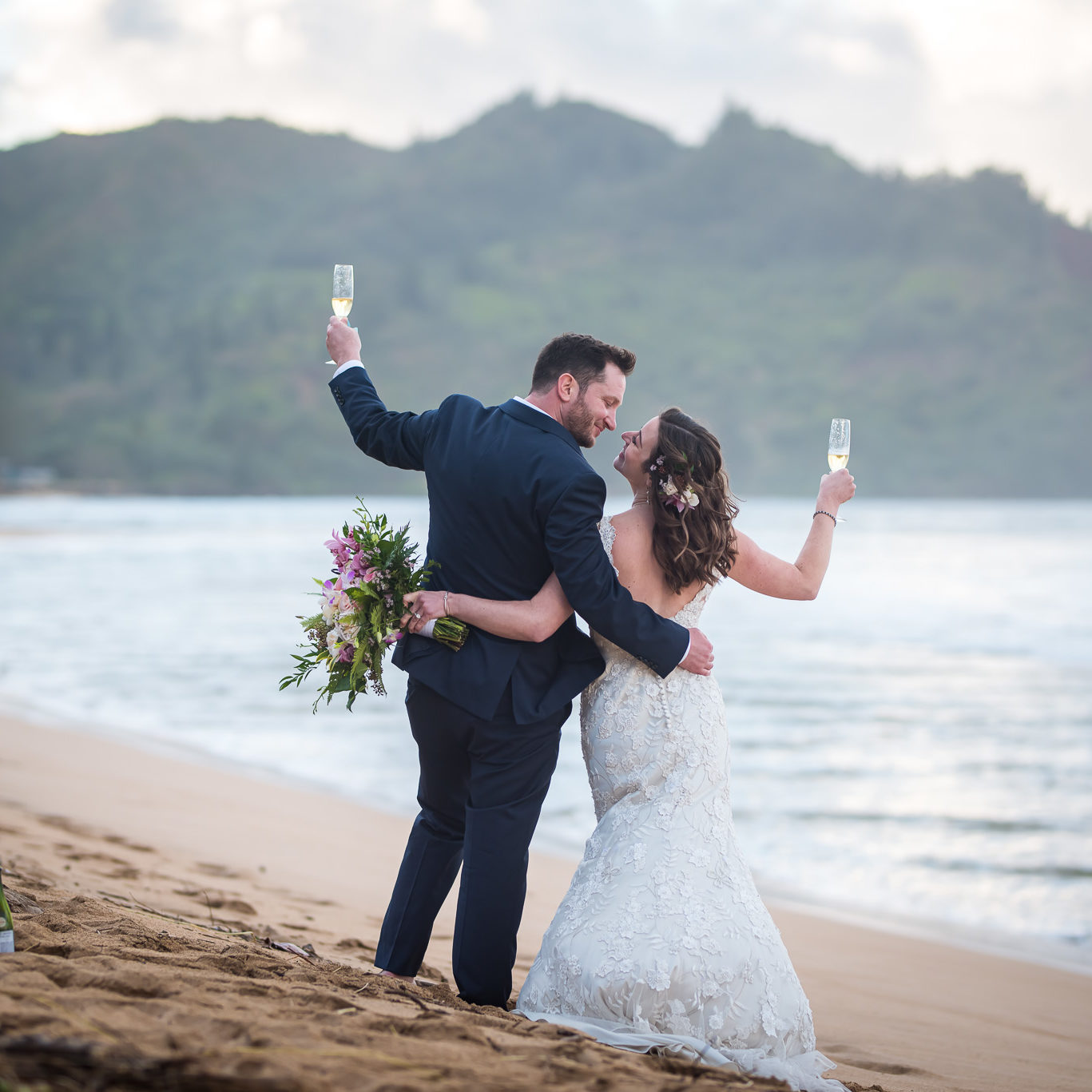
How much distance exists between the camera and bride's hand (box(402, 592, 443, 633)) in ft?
11.5

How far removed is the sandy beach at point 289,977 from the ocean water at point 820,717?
0.98 m

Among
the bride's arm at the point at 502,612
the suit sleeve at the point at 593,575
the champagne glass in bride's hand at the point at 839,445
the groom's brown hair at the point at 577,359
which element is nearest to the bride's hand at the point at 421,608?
the bride's arm at the point at 502,612

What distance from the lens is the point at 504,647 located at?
353 cm

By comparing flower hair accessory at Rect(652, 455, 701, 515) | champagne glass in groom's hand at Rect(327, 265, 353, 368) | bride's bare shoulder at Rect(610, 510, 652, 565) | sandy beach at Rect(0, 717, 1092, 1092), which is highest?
champagne glass in groom's hand at Rect(327, 265, 353, 368)

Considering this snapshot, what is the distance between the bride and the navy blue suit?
12 centimetres

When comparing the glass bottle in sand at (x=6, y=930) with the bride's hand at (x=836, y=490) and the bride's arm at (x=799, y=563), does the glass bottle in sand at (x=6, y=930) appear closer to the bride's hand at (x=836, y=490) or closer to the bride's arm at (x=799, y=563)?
the bride's arm at (x=799, y=563)

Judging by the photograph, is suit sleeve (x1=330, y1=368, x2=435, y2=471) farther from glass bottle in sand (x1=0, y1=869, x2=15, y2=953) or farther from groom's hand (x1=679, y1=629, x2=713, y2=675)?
glass bottle in sand (x1=0, y1=869, x2=15, y2=953)

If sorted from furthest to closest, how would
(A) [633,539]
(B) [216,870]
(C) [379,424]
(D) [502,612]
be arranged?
(B) [216,870]
(C) [379,424]
(A) [633,539]
(D) [502,612]

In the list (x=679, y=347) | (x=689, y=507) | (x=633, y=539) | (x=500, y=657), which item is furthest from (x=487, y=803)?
(x=679, y=347)

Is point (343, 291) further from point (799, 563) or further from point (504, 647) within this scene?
point (799, 563)

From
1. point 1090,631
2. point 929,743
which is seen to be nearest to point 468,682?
point 929,743

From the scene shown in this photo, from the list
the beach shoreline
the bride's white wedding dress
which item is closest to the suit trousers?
the bride's white wedding dress

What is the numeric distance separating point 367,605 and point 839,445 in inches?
70.2

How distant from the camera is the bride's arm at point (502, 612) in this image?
3479 mm
